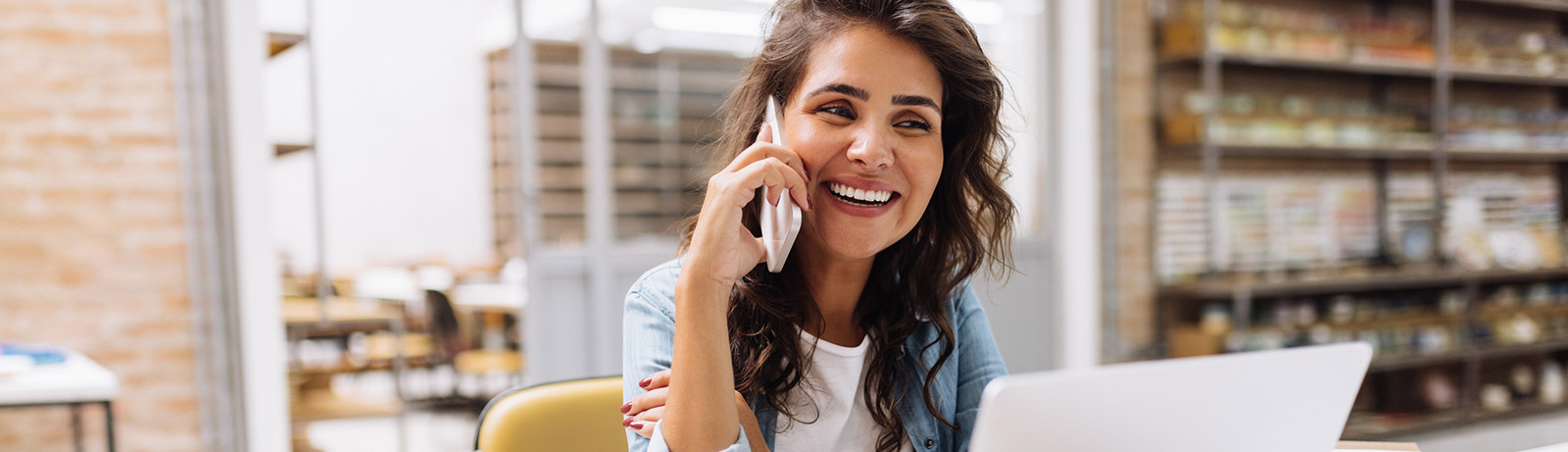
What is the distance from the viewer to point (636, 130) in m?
4.64

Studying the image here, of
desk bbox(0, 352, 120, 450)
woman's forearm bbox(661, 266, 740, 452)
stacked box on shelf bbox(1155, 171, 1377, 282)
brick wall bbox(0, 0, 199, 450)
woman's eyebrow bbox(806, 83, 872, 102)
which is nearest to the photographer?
woman's forearm bbox(661, 266, 740, 452)

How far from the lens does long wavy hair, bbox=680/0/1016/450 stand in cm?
111

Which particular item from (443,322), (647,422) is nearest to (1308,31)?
(647,422)

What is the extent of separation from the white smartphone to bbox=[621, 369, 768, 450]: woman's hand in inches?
6.5

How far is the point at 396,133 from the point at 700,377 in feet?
30.0

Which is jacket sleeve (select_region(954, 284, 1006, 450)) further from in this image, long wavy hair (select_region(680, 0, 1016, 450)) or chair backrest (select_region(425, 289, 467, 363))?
chair backrest (select_region(425, 289, 467, 363))

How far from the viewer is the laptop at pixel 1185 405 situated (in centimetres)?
63

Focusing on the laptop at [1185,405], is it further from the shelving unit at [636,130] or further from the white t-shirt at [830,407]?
the shelving unit at [636,130]

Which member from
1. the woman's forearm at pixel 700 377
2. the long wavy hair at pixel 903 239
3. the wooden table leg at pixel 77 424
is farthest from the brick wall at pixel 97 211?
the woman's forearm at pixel 700 377

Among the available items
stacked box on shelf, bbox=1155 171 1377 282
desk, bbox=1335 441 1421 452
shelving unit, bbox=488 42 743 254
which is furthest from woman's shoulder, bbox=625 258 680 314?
stacked box on shelf, bbox=1155 171 1377 282

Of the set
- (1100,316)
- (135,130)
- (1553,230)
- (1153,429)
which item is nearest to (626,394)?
(1153,429)

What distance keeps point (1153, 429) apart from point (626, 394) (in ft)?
1.99

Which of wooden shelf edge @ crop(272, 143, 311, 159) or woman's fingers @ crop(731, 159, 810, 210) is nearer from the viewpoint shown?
woman's fingers @ crop(731, 159, 810, 210)

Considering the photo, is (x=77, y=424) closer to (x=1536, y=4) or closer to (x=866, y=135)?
(x=866, y=135)
